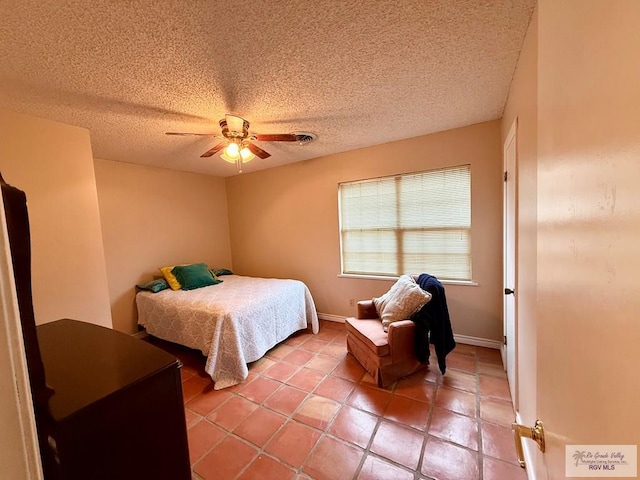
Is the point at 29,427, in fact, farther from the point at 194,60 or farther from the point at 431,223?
the point at 431,223

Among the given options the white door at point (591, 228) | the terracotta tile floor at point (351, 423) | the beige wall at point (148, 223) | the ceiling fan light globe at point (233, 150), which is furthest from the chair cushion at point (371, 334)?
the beige wall at point (148, 223)

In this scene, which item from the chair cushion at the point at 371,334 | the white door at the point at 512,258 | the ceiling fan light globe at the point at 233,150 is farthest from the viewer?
the chair cushion at the point at 371,334

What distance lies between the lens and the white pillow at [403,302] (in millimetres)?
2270

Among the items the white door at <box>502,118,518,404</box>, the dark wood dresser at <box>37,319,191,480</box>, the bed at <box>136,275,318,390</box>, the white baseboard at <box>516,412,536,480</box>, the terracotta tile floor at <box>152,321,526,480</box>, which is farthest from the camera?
the bed at <box>136,275,318,390</box>

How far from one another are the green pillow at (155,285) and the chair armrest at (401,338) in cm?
293

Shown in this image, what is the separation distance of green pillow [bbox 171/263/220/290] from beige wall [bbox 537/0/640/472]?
11.7ft

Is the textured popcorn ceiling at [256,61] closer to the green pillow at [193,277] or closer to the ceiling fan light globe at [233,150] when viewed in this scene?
the ceiling fan light globe at [233,150]

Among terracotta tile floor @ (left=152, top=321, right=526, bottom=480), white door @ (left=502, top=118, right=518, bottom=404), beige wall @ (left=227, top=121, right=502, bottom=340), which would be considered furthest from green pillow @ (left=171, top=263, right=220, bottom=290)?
white door @ (left=502, top=118, right=518, bottom=404)

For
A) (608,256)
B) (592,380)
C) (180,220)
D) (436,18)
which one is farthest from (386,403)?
(180,220)

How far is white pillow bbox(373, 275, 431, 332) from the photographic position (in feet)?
7.45

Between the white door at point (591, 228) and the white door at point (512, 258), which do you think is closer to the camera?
the white door at point (591, 228)

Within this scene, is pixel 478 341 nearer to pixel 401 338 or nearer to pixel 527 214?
pixel 401 338

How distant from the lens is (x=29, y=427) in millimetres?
406

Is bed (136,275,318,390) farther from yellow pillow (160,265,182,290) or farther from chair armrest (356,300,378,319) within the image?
chair armrest (356,300,378,319)
